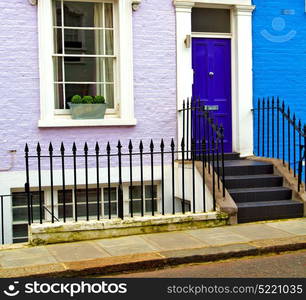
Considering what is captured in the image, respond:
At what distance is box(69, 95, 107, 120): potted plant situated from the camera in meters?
9.15

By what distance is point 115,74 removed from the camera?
9.52 m

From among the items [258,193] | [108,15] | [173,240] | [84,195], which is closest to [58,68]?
[108,15]

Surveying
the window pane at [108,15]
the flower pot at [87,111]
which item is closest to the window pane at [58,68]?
the flower pot at [87,111]

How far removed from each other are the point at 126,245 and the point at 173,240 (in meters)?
0.65

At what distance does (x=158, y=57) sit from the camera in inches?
377

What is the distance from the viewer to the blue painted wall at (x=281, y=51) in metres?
10.3

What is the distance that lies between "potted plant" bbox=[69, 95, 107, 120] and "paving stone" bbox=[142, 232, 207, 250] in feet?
8.85

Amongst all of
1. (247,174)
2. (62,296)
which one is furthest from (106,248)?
(247,174)

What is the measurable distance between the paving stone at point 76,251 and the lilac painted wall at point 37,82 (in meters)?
2.36

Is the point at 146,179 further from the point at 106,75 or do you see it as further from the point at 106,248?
the point at 106,248

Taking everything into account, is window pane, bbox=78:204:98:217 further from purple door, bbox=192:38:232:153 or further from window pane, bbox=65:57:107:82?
purple door, bbox=192:38:232:153

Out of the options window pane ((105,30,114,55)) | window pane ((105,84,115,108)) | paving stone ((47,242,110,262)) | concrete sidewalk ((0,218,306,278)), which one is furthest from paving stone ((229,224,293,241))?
window pane ((105,30,114,55))

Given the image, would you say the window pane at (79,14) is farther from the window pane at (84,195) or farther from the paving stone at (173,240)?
the paving stone at (173,240)

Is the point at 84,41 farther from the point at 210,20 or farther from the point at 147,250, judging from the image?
the point at 147,250
